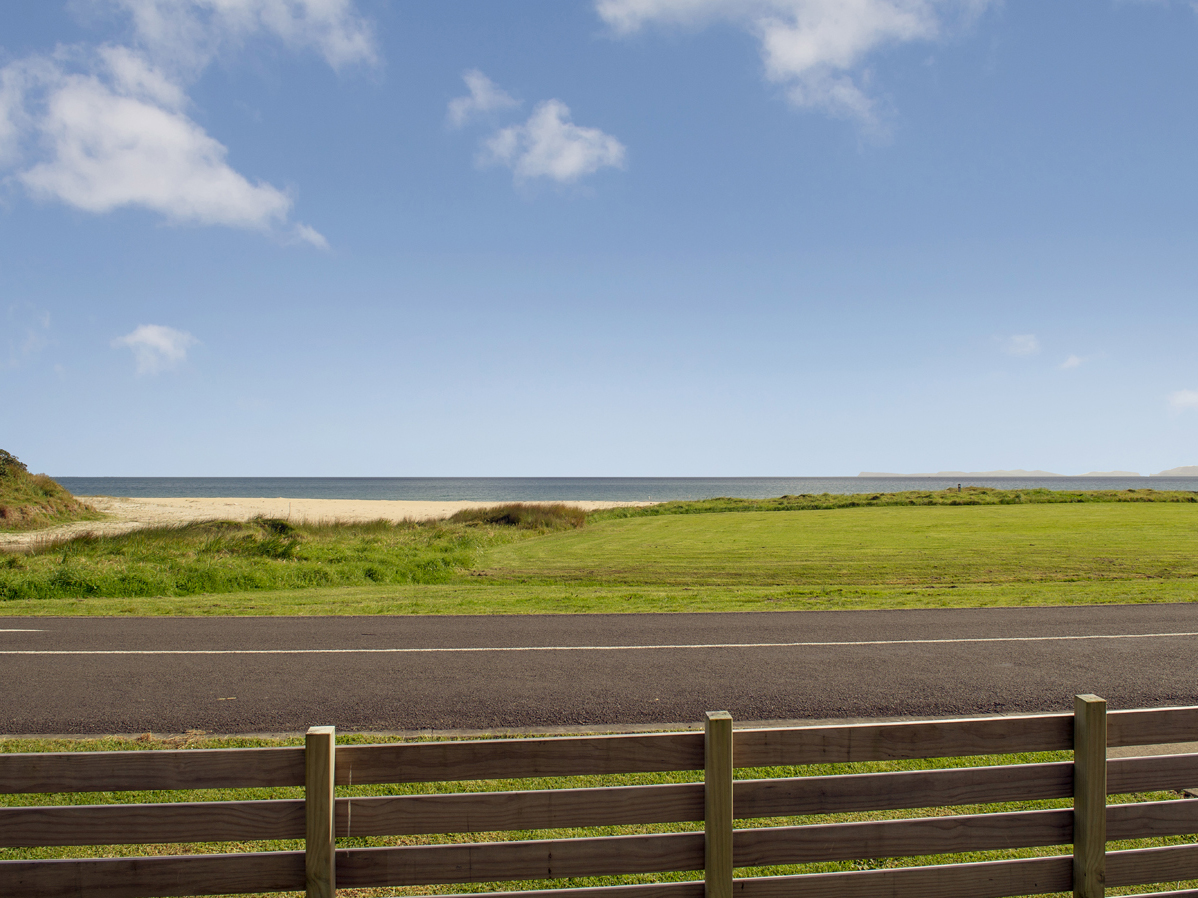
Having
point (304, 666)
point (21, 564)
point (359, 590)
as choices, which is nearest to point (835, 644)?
point (304, 666)

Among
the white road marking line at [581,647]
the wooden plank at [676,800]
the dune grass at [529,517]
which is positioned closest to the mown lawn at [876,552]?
the dune grass at [529,517]

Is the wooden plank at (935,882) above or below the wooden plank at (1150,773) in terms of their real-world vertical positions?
below

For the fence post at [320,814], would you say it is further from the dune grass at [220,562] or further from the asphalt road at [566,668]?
the dune grass at [220,562]

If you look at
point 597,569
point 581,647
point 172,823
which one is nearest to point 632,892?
point 172,823

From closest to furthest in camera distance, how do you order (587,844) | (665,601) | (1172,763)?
(587,844), (1172,763), (665,601)

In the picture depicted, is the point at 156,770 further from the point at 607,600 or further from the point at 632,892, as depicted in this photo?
the point at 607,600

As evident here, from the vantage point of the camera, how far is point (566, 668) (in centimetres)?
907

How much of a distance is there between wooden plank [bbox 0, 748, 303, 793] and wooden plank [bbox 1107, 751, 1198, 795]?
362 cm

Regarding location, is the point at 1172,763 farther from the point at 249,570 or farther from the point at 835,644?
the point at 249,570

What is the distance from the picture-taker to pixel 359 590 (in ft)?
55.8

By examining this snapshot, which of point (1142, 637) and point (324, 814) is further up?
point (324, 814)

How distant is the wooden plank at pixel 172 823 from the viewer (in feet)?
9.53

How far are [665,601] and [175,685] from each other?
8874 millimetres

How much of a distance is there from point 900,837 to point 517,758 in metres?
1.76
